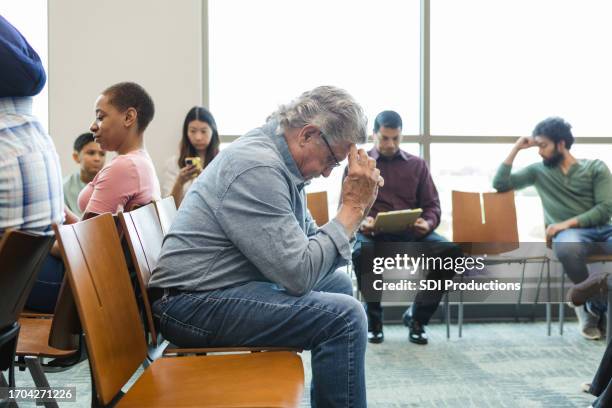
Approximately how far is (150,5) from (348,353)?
311 cm

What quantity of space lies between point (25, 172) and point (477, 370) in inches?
89.4

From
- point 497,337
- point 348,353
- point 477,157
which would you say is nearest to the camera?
point 348,353

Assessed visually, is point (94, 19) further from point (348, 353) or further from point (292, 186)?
point (348, 353)

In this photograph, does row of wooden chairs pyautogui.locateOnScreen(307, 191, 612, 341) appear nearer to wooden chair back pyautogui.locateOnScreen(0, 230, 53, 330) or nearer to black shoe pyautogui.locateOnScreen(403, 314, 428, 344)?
black shoe pyautogui.locateOnScreen(403, 314, 428, 344)

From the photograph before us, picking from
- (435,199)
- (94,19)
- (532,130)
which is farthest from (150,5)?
(532,130)

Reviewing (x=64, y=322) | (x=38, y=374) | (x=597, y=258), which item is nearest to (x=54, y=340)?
(x=64, y=322)

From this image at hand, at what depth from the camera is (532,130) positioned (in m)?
4.10

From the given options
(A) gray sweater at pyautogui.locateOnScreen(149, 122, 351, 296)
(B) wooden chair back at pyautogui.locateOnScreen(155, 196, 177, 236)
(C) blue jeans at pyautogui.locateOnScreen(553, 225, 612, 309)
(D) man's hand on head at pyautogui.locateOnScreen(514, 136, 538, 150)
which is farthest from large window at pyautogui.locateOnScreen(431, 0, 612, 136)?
(A) gray sweater at pyautogui.locateOnScreen(149, 122, 351, 296)

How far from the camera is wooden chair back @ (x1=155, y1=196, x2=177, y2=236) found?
2102mm

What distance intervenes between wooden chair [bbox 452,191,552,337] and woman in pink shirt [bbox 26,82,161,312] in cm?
219

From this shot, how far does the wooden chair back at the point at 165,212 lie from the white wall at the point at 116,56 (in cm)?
156

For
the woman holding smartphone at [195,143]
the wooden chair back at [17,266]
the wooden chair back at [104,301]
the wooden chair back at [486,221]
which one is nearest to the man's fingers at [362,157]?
the wooden chair back at [104,301]

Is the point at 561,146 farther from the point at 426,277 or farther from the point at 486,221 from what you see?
the point at 426,277

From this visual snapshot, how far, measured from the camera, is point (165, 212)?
7.38 ft
